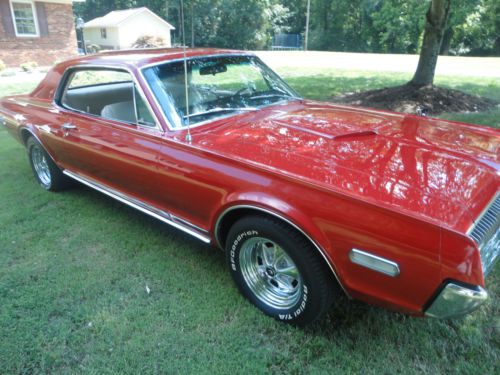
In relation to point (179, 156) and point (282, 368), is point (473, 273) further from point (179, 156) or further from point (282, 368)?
point (179, 156)

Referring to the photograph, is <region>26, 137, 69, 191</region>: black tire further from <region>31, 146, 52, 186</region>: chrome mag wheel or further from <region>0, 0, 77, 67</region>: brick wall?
<region>0, 0, 77, 67</region>: brick wall

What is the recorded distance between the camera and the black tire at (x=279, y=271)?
221 cm

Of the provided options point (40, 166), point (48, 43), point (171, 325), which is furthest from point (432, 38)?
point (48, 43)

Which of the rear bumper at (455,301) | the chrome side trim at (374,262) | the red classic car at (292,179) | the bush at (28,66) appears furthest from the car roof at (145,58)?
the bush at (28,66)

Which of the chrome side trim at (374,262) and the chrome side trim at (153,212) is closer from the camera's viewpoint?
the chrome side trim at (374,262)

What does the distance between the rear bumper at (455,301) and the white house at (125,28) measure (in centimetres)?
3203

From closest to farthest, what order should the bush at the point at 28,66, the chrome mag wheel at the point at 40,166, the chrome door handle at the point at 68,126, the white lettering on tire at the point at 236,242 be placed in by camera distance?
the white lettering on tire at the point at 236,242 → the chrome door handle at the point at 68,126 → the chrome mag wheel at the point at 40,166 → the bush at the point at 28,66

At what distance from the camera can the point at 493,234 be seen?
6.50ft

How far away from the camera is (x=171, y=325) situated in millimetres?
2541

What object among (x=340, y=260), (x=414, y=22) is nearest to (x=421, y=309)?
(x=340, y=260)

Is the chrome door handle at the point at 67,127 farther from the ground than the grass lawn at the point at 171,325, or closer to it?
farther from the ground

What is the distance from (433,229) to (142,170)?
2.07 meters

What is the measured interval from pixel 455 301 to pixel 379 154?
3.09 ft

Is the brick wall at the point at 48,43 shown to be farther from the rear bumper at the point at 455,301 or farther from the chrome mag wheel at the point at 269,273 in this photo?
the rear bumper at the point at 455,301
